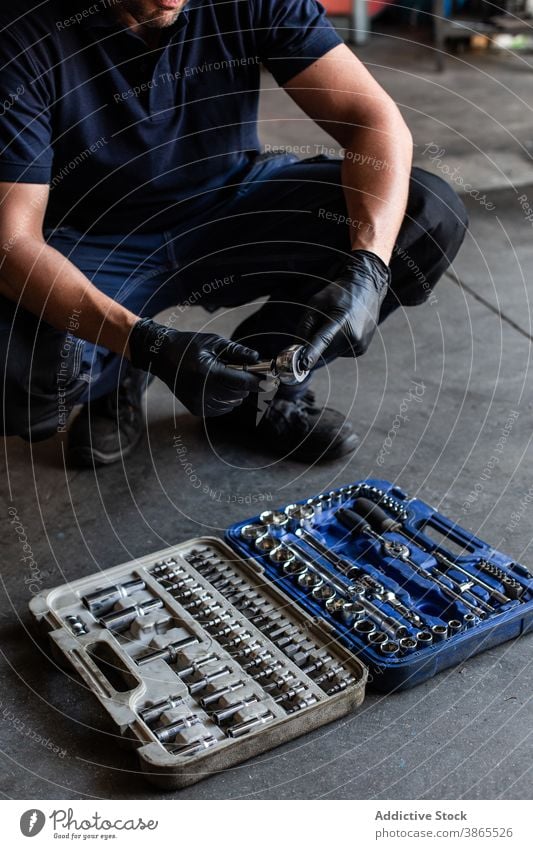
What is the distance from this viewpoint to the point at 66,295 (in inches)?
57.1

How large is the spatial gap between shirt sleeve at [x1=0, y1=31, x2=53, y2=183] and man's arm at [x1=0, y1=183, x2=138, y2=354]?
2cm

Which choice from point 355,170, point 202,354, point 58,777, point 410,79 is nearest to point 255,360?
point 202,354

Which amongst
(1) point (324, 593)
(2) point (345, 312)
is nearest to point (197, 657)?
(1) point (324, 593)

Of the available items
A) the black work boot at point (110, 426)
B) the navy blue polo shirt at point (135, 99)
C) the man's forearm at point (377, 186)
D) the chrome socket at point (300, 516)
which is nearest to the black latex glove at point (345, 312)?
the man's forearm at point (377, 186)

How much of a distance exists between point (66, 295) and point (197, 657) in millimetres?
541

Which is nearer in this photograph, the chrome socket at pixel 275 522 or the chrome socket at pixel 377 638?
the chrome socket at pixel 377 638

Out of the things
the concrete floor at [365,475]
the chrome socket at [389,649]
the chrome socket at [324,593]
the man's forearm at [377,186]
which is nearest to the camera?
the concrete floor at [365,475]

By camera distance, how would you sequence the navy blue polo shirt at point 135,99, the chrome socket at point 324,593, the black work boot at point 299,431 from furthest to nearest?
the black work boot at point 299,431 → the navy blue polo shirt at point 135,99 → the chrome socket at point 324,593

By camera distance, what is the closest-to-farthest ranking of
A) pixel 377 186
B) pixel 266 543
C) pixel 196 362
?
pixel 196 362, pixel 266 543, pixel 377 186

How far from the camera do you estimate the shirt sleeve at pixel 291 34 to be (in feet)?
5.16

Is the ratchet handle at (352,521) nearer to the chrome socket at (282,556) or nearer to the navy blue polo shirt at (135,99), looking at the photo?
the chrome socket at (282,556)

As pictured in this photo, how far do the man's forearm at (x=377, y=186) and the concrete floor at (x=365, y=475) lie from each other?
40cm

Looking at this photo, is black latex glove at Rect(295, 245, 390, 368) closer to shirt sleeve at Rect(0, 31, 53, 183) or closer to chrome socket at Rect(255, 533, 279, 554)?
chrome socket at Rect(255, 533, 279, 554)

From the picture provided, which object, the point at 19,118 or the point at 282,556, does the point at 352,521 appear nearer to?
the point at 282,556
